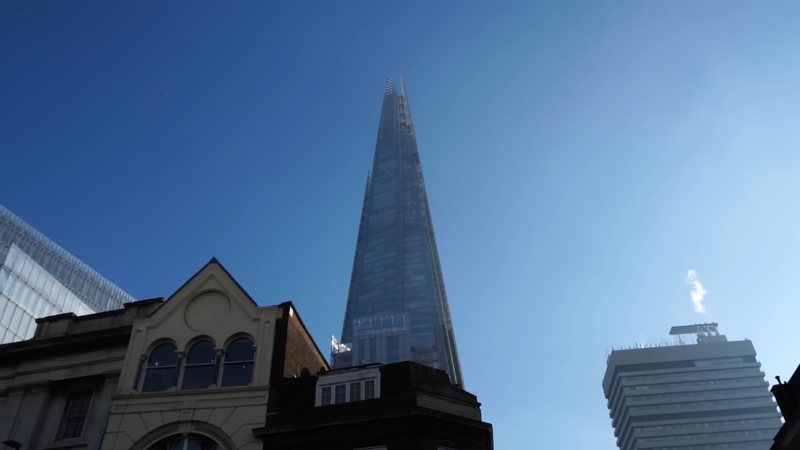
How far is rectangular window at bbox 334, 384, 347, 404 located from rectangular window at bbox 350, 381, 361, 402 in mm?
260

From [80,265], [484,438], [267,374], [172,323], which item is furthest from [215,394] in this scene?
[80,265]

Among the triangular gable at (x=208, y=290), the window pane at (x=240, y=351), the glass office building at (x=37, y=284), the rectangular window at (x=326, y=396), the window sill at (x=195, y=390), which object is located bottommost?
the rectangular window at (x=326, y=396)

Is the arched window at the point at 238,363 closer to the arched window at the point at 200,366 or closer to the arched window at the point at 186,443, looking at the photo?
the arched window at the point at 200,366

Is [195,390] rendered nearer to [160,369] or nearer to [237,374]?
[237,374]

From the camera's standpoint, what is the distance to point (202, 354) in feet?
95.9

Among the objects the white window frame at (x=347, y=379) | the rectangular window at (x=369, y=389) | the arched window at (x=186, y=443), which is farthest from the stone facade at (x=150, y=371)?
the rectangular window at (x=369, y=389)

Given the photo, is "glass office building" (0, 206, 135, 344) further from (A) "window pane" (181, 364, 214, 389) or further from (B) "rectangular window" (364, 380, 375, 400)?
(B) "rectangular window" (364, 380, 375, 400)

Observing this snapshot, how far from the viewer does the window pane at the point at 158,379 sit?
28.7m

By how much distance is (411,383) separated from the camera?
84.9 feet

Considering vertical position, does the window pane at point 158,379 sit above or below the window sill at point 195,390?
above

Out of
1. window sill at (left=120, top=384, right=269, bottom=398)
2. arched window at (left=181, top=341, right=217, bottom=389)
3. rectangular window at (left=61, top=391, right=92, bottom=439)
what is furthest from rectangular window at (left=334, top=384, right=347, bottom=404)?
rectangular window at (left=61, top=391, right=92, bottom=439)

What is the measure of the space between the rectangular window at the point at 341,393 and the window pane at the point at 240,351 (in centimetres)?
421

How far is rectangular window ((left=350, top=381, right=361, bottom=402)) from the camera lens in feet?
86.7

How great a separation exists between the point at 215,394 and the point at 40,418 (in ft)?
28.2
